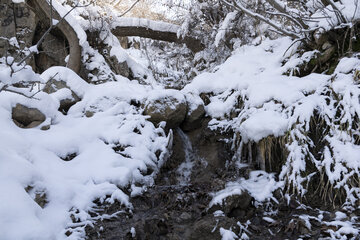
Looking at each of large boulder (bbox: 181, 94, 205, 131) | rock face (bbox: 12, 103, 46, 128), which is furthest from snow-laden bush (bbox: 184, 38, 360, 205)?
rock face (bbox: 12, 103, 46, 128)

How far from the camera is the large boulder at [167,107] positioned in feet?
14.3

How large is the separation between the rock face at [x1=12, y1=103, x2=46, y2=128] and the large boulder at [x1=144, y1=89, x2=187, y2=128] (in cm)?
150

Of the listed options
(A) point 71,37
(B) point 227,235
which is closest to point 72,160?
(B) point 227,235

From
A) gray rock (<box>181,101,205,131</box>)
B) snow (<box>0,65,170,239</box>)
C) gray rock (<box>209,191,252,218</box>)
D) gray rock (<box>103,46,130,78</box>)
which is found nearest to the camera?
snow (<box>0,65,170,239</box>)

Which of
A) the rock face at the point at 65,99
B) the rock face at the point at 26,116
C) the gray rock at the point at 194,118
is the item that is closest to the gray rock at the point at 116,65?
the rock face at the point at 65,99

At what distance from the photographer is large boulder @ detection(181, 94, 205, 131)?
15.0 feet

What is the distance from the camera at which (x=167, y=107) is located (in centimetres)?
437

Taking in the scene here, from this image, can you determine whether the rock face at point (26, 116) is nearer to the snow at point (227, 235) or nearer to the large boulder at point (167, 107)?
the large boulder at point (167, 107)

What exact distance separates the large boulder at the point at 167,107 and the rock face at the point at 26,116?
59.0 inches

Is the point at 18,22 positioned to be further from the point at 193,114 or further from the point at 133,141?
the point at 193,114

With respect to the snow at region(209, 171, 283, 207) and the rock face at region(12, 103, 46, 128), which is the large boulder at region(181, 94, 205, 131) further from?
the rock face at region(12, 103, 46, 128)

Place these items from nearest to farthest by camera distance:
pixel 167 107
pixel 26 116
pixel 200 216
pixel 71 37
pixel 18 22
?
pixel 200 216, pixel 26 116, pixel 167 107, pixel 71 37, pixel 18 22

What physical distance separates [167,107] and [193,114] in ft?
1.49

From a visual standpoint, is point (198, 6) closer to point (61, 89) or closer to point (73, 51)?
point (73, 51)
